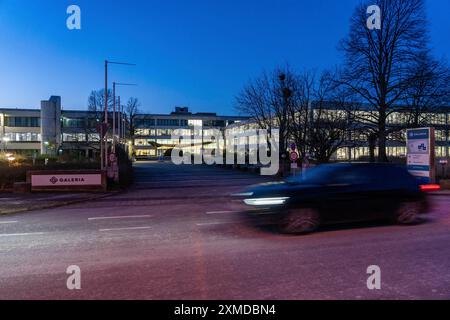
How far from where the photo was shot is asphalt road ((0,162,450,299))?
4.98 m

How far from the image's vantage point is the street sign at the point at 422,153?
18719mm

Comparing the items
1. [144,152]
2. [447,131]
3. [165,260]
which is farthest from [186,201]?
[144,152]

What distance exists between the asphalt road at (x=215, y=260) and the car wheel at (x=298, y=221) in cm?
31

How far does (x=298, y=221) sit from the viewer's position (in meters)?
8.35

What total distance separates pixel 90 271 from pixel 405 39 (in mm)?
31067


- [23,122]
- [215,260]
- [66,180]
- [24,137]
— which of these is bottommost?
[215,260]

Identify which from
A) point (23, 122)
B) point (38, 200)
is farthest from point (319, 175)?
point (23, 122)

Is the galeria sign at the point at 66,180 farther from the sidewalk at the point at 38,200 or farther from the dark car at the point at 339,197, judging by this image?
the dark car at the point at 339,197

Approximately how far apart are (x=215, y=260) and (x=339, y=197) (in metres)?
3.55
